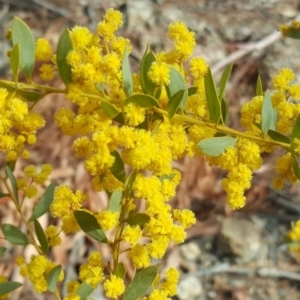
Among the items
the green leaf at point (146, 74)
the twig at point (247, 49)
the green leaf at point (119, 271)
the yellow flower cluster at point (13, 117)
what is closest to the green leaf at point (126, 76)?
the green leaf at point (146, 74)

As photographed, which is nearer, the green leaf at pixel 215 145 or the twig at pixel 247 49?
the green leaf at pixel 215 145

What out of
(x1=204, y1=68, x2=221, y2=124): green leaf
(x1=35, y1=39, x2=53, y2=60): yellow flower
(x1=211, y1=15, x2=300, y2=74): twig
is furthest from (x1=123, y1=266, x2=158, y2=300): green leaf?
(x1=211, y1=15, x2=300, y2=74): twig

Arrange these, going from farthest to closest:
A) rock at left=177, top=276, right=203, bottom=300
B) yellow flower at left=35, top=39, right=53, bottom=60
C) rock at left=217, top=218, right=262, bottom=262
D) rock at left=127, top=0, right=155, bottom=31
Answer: rock at left=127, top=0, right=155, bottom=31
rock at left=217, top=218, right=262, bottom=262
rock at left=177, top=276, right=203, bottom=300
yellow flower at left=35, top=39, right=53, bottom=60

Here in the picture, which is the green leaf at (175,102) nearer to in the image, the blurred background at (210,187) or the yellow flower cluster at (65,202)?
the yellow flower cluster at (65,202)

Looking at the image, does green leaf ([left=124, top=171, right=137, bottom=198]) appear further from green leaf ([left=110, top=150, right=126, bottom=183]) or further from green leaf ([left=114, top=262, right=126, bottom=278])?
green leaf ([left=114, top=262, right=126, bottom=278])

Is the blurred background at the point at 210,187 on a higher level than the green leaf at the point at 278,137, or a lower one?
lower

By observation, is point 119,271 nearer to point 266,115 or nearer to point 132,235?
point 132,235
